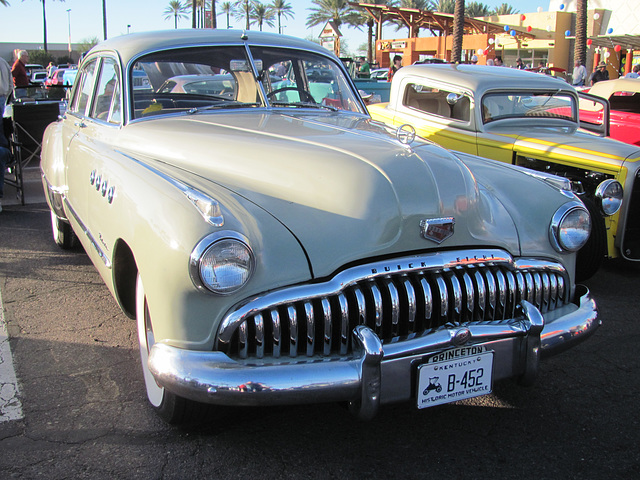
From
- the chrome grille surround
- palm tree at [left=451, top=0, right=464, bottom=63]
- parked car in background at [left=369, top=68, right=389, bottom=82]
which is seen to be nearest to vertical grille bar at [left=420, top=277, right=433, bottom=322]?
the chrome grille surround

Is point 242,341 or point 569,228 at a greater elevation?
point 569,228

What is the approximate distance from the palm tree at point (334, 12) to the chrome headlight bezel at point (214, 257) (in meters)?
46.1

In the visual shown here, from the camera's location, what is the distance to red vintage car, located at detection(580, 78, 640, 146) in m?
7.34

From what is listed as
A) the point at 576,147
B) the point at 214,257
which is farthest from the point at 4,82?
the point at 214,257

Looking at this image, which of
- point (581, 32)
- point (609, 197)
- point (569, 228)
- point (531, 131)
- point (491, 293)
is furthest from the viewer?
point (581, 32)

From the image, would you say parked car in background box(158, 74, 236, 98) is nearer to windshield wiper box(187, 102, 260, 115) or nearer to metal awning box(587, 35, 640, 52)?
windshield wiper box(187, 102, 260, 115)

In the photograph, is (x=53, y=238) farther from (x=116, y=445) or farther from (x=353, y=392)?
(x=353, y=392)

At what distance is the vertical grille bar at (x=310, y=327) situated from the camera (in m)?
2.12

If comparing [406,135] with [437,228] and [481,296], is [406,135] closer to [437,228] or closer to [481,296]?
[437,228]

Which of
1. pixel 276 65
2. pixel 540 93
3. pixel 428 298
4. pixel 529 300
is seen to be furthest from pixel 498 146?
pixel 428 298

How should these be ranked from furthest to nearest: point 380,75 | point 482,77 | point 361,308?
point 380,75
point 482,77
point 361,308

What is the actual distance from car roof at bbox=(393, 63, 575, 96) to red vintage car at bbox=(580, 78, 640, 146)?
1550 mm

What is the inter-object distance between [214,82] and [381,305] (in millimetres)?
2093

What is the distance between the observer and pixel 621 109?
7.99 metres
